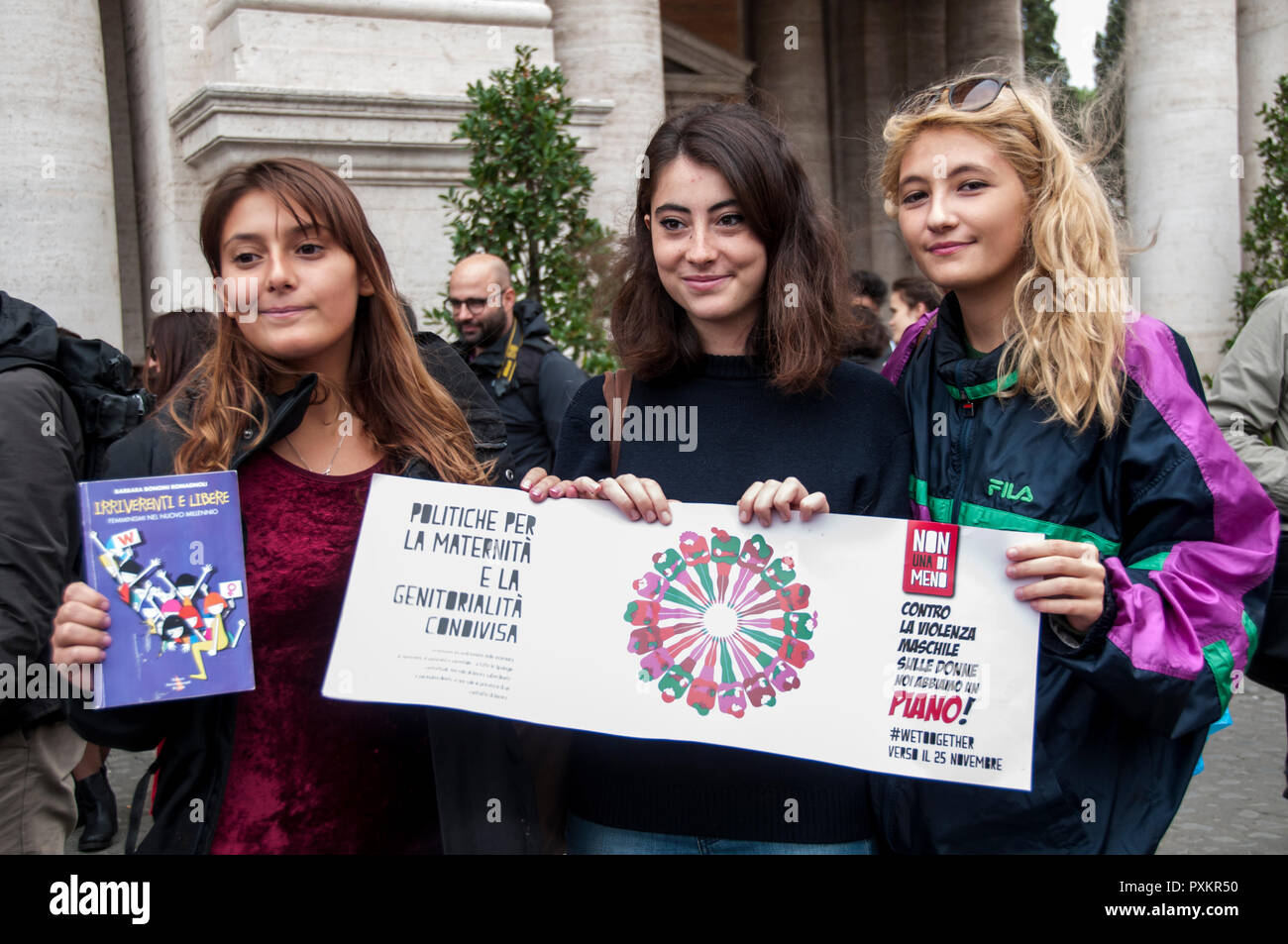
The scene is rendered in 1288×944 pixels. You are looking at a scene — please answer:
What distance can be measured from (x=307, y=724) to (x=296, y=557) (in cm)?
31

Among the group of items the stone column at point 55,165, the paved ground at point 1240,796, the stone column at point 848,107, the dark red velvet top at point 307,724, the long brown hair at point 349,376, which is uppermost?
the stone column at point 848,107

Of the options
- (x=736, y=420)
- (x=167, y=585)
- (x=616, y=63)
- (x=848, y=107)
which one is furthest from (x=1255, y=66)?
(x=167, y=585)

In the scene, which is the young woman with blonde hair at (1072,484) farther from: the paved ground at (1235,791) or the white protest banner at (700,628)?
the paved ground at (1235,791)

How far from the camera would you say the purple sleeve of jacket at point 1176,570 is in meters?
2.10

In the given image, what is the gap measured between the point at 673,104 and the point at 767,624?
1643cm

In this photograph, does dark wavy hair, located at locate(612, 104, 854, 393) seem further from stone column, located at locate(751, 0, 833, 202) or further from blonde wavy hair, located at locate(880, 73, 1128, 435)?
stone column, located at locate(751, 0, 833, 202)

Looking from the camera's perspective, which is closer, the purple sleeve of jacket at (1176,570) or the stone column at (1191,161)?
the purple sleeve of jacket at (1176,570)

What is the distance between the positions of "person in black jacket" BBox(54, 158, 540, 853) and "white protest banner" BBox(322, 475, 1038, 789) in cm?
10

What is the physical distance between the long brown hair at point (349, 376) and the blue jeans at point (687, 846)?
75 cm

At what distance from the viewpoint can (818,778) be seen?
2.36 m

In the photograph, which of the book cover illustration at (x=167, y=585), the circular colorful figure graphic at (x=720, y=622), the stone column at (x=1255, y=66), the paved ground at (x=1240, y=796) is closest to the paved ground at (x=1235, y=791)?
the paved ground at (x=1240, y=796)
